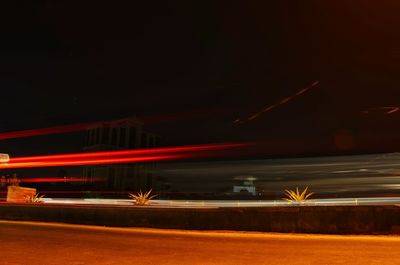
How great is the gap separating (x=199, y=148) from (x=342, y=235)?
14.5 meters

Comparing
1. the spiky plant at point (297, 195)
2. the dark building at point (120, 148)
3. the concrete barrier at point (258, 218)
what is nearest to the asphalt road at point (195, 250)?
the concrete barrier at point (258, 218)

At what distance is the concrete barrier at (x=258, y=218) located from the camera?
14.0 m

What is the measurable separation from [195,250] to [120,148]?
43462mm

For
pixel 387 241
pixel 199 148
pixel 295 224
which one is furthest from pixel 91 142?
pixel 387 241

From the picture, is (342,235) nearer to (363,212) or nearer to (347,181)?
(363,212)

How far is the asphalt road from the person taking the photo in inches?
345

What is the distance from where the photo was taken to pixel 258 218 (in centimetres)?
1544

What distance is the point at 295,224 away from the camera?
589 inches

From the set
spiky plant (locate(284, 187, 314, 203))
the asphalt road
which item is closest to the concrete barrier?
the asphalt road

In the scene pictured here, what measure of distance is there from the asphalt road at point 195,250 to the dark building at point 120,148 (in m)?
37.1

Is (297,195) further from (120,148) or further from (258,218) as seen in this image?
(120,148)

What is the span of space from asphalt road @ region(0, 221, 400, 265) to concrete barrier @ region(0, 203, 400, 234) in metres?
0.69

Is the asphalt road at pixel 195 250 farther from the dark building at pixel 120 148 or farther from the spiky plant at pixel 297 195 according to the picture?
the dark building at pixel 120 148

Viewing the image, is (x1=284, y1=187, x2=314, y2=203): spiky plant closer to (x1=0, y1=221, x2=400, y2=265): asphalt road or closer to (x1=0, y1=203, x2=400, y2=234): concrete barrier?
(x1=0, y1=203, x2=400, y2=234): concrete barrier
